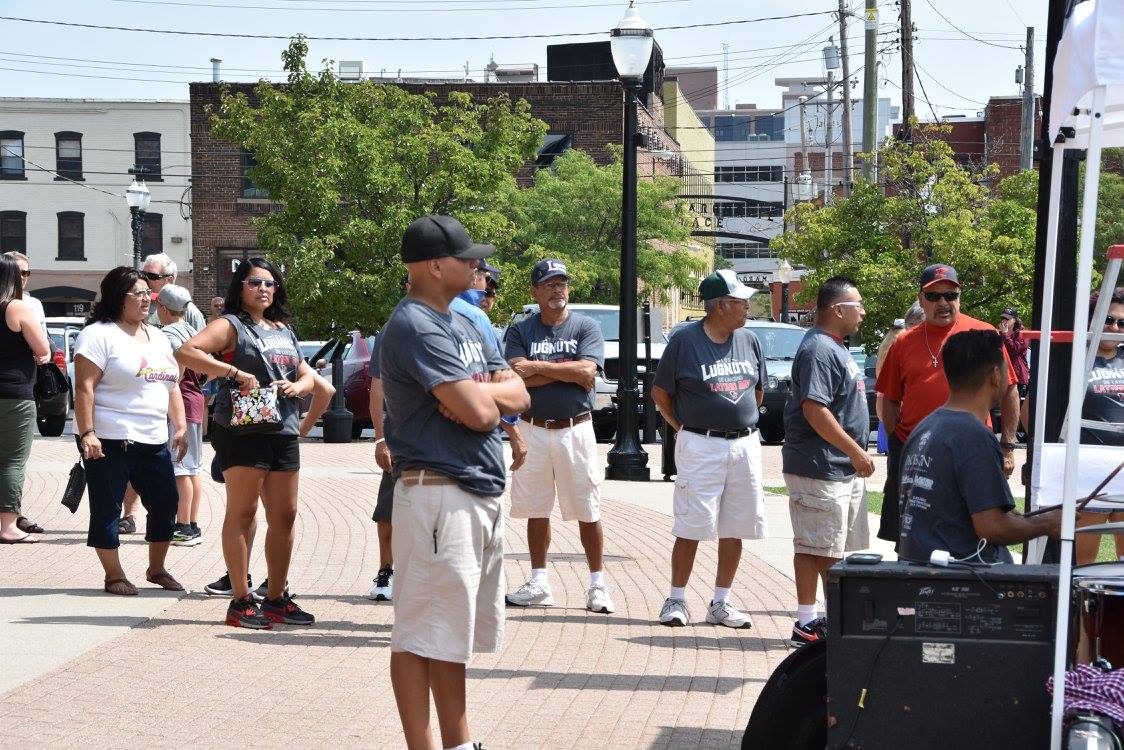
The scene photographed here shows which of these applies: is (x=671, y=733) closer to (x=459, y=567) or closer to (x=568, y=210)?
(x=459, y=567)

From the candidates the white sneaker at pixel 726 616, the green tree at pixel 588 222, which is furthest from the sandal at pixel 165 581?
the green tree at pixel 588 222

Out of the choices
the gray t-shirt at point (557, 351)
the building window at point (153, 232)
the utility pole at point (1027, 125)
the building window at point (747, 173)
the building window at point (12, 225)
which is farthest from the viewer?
the building window at point (747, 173)

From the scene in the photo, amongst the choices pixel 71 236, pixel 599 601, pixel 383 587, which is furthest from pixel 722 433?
pixel 71 236

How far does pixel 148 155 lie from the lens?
55.6 metres

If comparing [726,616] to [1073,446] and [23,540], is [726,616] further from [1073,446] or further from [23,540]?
[23,540]

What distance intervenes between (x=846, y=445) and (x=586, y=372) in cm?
173

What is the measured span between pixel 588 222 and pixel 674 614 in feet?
113

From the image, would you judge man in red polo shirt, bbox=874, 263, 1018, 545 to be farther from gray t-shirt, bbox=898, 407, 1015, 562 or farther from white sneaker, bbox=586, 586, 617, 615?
gray t-shirt, bbox=898, 407, 1015, 562

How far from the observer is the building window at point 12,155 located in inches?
2238

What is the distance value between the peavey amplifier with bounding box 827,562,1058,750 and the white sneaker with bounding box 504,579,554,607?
4.52m

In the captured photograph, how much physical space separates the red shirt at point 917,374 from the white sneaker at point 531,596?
7.55 ft

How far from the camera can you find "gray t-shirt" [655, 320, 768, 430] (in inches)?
313

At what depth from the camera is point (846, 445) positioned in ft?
23.9

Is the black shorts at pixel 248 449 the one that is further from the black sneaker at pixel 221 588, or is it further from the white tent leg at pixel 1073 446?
the white tent leg at pixel 1073 446
